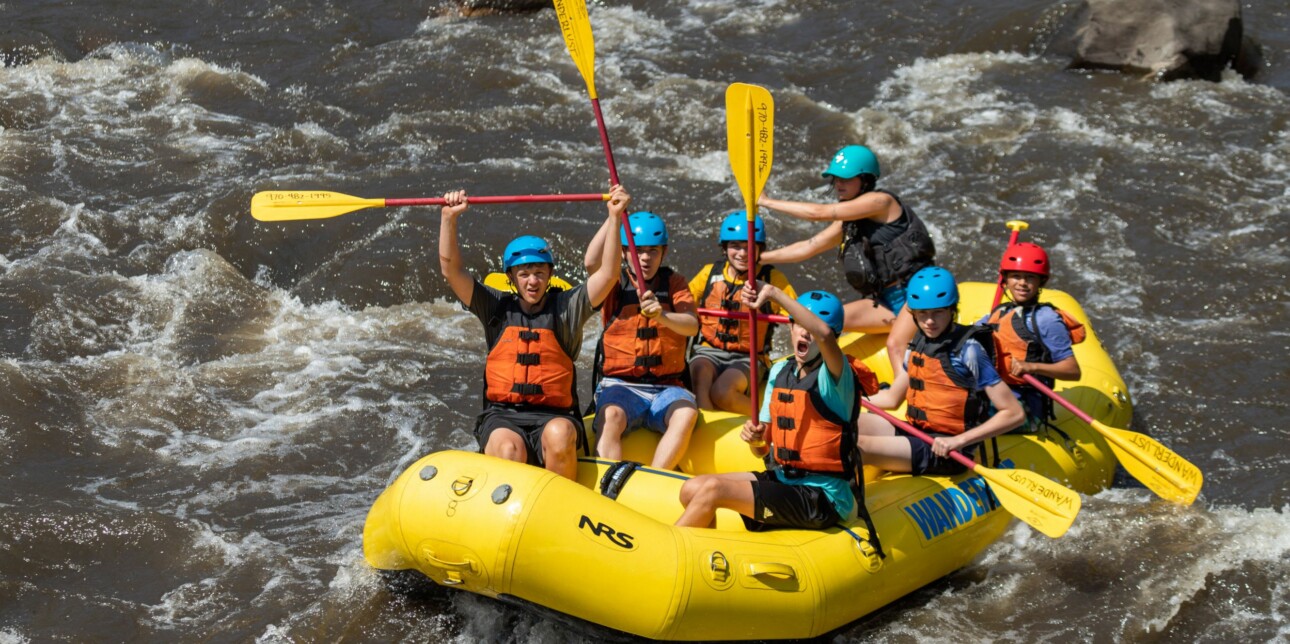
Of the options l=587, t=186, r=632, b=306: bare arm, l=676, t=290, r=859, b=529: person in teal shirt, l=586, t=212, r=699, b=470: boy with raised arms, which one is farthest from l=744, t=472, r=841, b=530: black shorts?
l=587, t=186, r=632, b=306: bare arm

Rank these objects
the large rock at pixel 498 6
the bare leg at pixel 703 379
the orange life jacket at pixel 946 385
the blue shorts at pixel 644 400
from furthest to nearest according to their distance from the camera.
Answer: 1. the large rock at pixel 498 6
2. the bare leg at pixel 703 379
3. the blue shorts at pixel 644 400
4. the orange life jacket at pixel 946 385

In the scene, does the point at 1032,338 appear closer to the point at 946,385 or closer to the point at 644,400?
the point at 946,385

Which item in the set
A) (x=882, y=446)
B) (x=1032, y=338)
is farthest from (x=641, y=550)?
(x=1032, y=338)

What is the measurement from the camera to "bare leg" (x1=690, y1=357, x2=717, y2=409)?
616cm

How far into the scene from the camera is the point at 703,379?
6.19 metres

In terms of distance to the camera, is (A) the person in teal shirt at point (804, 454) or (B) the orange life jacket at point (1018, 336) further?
(B) the orange life jacket at point (1018, 336)

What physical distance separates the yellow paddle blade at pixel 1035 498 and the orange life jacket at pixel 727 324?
47.7 inches

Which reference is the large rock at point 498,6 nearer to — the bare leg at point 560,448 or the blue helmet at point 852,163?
the blue helmet at point 852,163

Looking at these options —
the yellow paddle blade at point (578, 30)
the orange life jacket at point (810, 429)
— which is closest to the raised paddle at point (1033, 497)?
the orange life jacket at point (810, 429)

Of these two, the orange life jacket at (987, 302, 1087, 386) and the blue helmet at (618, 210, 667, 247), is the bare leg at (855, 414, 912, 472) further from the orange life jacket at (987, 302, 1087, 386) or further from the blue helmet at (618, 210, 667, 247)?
the blue helmet at (618, 210, 667, 247)

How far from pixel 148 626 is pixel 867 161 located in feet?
12.0

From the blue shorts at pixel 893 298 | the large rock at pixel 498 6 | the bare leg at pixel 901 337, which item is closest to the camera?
the bare leg at pixel 901 337

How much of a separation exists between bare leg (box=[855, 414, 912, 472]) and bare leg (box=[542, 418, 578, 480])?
46.8 inches

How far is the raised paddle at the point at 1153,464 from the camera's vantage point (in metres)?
5.92
